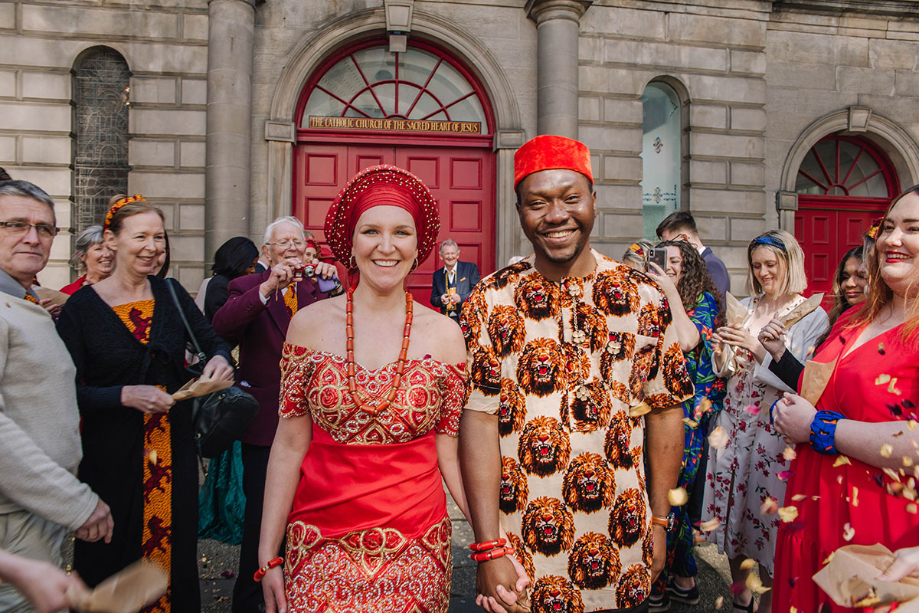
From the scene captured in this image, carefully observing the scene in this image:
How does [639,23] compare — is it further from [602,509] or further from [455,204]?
[602,509]

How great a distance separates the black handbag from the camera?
2432 millimetres

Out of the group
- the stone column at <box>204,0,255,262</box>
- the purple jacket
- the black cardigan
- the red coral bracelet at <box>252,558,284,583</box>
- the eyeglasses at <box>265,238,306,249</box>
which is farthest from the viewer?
the stone column at <box>204,0,255,262</box>

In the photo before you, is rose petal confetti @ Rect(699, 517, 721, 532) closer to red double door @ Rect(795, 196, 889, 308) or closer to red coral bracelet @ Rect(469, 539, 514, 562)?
red coral bracelet @ Rect(469, 539, 514, 562)

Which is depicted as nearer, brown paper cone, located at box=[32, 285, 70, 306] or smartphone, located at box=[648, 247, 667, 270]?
brown paper cone, located at box=[32, 285, 70, 306]

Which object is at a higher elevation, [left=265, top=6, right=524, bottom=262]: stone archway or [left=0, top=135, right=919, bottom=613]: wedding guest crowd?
[left=265, top=6, right=524, bottom=262]: stone archway

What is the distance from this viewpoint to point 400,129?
866cm

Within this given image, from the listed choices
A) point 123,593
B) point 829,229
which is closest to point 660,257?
point 123,593

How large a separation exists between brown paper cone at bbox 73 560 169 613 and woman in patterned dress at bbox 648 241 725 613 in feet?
9.04

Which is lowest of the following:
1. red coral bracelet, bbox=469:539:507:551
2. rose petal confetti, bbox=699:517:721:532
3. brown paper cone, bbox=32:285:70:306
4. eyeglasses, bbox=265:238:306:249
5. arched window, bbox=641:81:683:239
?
rose petal confetti, bbox=699:517:721:532

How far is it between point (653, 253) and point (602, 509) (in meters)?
2.35

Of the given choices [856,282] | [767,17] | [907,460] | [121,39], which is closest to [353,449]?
[907,460]

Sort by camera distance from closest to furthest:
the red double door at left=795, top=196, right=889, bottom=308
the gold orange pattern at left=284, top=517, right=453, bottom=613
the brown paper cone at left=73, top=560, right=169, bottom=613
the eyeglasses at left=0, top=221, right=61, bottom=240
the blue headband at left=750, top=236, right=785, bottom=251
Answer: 1. the brown paper cone at left=73, top=560, right=169, bottom=613
2. the gold orange pattern at left=284, top=517, right=453, bottom=613
3. the eyeglasses at left=0, top=221, right=61, bottom=240
4. the blue headband at left=750, top=236, right=785, bottom=251
5. the red double door at left=795, top=196, right=889, bottom=308

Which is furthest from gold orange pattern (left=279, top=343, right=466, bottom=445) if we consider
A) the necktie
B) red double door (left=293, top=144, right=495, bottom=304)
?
red double door (left=293, top=144, right=495, bottom=304)

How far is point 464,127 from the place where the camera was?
8.83 metres
